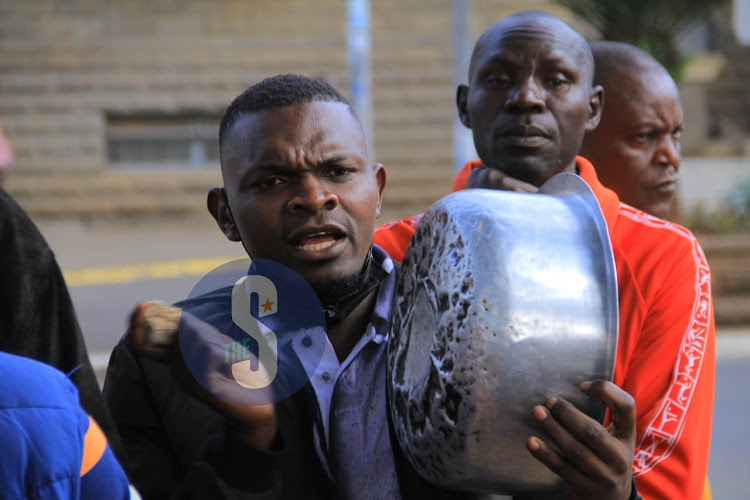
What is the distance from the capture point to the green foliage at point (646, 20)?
9.25 m

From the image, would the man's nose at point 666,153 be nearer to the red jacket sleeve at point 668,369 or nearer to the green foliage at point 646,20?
the red jacket sleeve at point 668,369

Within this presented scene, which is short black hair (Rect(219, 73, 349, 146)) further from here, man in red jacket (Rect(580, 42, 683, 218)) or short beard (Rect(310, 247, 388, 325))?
man in red jacket (Rect(580, 42, 683, 218))

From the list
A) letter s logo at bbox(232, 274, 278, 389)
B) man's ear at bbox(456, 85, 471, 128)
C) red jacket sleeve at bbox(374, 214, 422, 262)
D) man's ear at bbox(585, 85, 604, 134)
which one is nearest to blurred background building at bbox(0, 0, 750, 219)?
man's ear at bbox(456, 85, 471, 128)

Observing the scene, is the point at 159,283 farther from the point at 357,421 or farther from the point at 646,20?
the point at 357,421

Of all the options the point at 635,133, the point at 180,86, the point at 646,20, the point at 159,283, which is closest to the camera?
the point at 635,133

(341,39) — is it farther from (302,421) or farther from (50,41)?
(302,421)

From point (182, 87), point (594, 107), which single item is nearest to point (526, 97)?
point (594, 107)

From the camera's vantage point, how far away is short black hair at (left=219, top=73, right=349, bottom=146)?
1.67 m

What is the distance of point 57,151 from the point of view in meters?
14.7

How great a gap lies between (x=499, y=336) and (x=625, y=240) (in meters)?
0.78

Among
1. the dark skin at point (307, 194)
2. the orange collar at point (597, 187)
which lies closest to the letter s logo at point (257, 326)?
the dark skin at point (307, 194)

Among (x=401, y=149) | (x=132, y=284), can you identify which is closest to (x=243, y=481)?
(x=132, y=284)

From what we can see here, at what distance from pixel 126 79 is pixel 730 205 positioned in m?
8.77

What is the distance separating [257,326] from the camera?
4.72 ft
